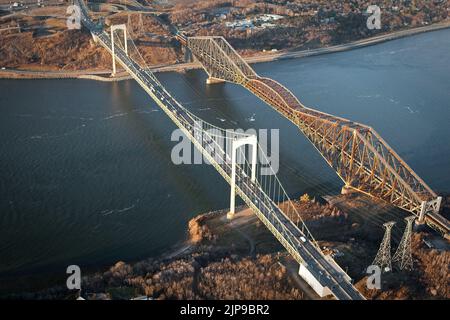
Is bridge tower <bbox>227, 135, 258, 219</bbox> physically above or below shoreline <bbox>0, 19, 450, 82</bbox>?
below

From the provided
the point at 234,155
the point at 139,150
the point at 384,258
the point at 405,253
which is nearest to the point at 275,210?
the point at 234,155

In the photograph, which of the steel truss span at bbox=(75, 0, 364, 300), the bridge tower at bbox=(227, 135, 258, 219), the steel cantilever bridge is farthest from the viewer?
the bridge tower at bbox=(227, 135, 258, 219)

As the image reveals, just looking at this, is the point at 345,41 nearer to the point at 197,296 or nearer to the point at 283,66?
the point at 283,66

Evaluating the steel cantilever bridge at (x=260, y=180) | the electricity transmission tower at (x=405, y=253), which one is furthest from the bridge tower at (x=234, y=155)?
the electricity transmission tower at (x=405, y=253)

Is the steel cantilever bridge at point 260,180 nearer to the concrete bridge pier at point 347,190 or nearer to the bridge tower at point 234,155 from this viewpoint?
the bridge tower at point 234,155

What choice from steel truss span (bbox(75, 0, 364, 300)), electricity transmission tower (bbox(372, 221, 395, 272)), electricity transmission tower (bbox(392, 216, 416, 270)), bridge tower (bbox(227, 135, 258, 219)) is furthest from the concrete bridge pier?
electricity transmission tower (bbox(372, 221, 395, 272))

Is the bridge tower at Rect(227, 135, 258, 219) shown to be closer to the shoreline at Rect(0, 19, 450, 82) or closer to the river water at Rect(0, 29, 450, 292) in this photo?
the river water at Rect(0, 29, 450, 292)
